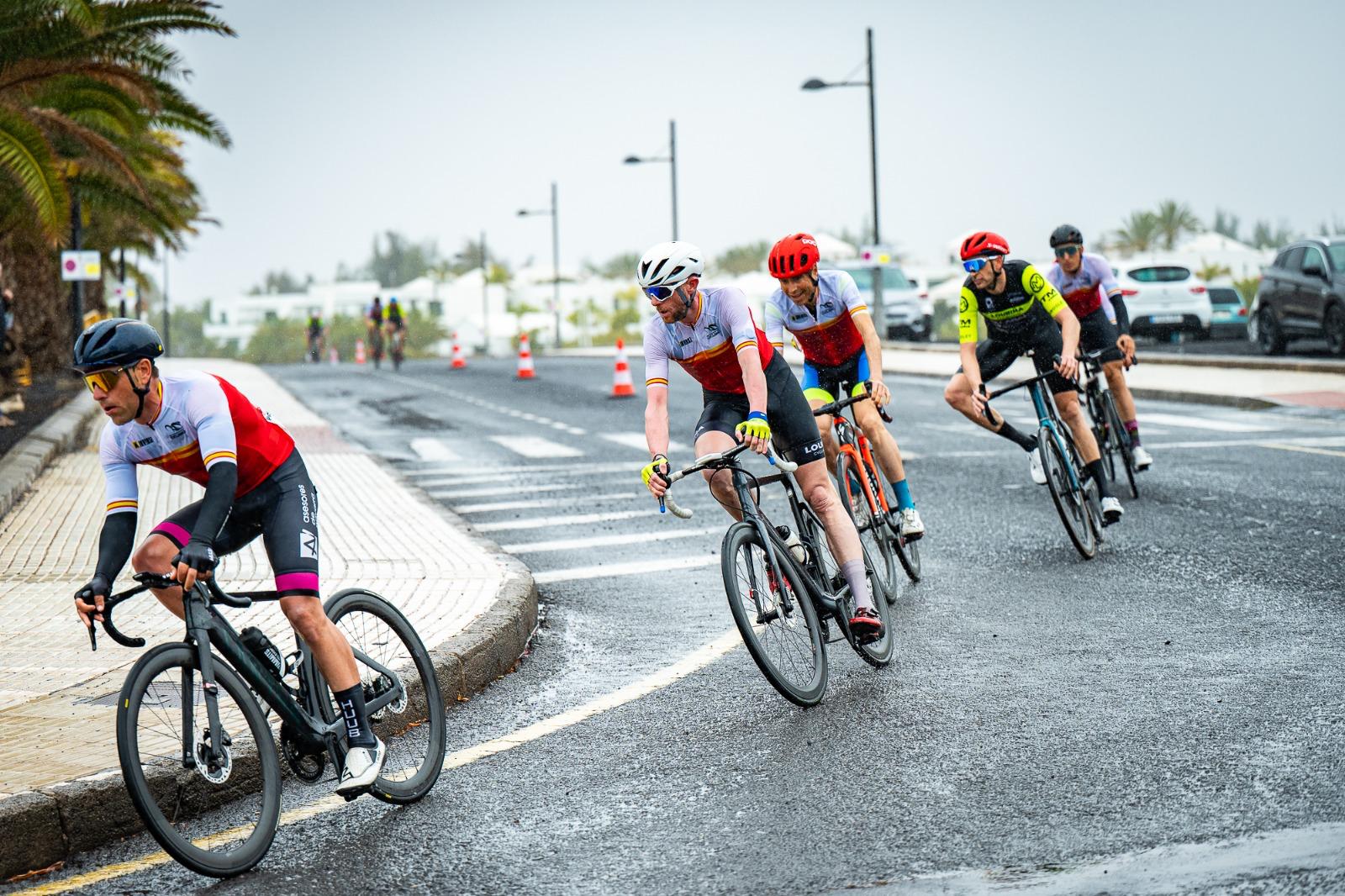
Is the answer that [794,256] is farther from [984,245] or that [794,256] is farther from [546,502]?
[546,502]

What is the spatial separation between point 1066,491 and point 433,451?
10.4 meters

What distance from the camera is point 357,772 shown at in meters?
4.88

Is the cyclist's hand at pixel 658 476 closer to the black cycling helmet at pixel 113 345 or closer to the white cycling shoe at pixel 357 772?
the white cycling shoe at pixel 357 772

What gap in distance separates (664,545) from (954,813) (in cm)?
602

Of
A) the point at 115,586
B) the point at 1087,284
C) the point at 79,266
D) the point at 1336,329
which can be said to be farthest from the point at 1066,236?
the point at 79,266

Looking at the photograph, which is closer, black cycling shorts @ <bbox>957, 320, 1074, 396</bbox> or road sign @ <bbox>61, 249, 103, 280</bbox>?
black cycling shorts @ <bbox>957, 320, 1074, 396</bbox>

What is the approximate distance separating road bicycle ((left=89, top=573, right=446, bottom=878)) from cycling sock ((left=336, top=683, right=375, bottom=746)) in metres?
0.03

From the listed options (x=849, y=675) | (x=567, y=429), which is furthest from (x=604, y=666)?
(x=567, y=429)

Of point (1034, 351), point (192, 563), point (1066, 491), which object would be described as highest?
point (1034, 351)

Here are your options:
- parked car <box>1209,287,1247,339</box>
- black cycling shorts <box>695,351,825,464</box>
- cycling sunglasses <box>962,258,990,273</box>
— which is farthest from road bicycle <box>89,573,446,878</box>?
parked car <box>1209,287,1247,339</box>

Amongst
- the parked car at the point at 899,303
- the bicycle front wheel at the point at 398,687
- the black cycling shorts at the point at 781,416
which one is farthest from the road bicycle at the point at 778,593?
the parked car at the point at 899,303

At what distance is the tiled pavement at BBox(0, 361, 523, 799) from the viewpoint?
5531 mm

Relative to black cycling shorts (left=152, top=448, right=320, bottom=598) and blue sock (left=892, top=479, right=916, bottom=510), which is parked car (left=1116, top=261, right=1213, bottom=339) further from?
black cycling shorts (left=152, top=448, right=320, bottom=598)

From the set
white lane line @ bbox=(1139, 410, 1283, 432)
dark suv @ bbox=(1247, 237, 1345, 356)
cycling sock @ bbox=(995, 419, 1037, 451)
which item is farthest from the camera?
dark suv @ bbox=(1247, 237, 1345, 356)
